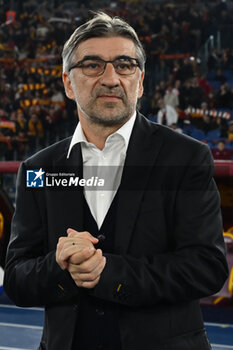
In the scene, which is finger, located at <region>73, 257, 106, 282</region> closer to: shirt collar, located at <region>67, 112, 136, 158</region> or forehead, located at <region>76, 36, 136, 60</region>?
shirt collar, located at <region>67, 112, 136, 158</region>

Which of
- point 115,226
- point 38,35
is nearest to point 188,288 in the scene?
point 115,226

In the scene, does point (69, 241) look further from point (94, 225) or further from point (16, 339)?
point (16, 339)

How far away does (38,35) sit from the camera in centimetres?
2006

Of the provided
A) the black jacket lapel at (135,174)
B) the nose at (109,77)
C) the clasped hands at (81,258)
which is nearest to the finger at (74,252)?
the clasped hands at (81,258)

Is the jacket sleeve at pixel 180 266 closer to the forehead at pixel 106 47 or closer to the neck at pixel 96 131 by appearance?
the neck at pixel 96 131

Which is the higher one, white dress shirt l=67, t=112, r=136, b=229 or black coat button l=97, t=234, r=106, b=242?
white dress shirt l=67, t=112, r=136, b=229

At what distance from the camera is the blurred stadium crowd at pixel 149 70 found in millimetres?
14125

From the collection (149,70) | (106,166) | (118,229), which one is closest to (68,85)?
(106,166)

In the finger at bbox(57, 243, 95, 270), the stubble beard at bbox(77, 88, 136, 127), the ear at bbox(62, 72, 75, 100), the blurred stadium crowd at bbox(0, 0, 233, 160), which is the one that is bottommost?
the blurred stadium crowd at bbox(0, 0, 233, 160)

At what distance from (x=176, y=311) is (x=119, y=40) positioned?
2.13 ft

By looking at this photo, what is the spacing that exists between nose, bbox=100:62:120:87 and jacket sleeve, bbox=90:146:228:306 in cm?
28

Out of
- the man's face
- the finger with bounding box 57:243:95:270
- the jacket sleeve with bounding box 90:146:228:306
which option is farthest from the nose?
the finger with bounding box 57:243:95:270

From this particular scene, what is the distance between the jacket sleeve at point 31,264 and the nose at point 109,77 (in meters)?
0.33

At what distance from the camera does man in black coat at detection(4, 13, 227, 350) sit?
1419 millimetres
